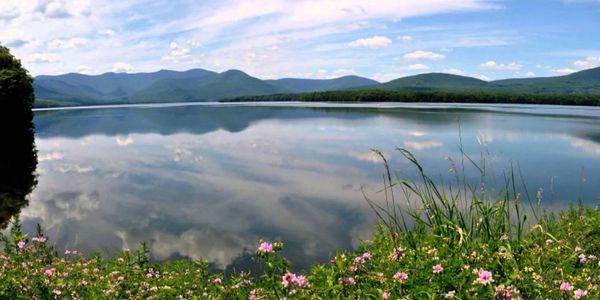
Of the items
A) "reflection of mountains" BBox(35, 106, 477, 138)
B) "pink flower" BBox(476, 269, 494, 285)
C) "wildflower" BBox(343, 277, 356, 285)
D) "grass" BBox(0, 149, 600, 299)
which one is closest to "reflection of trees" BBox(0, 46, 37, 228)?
"reflection of mountains" BBox(35, 106, 477, 138)

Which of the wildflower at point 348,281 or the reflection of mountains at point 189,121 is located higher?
the reflection of mountains at point 189,121

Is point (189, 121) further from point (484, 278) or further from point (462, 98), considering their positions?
point (462, 98)

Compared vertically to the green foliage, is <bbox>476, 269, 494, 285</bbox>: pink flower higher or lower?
lower

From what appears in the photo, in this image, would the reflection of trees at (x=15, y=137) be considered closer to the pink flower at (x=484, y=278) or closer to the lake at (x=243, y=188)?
the lake at (x=243, y=188)

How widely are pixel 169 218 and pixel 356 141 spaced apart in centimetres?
2356

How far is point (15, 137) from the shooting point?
140ft

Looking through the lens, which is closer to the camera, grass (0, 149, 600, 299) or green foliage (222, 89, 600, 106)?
grass (0, 149, 600, 299)

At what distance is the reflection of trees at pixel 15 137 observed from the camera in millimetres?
19011

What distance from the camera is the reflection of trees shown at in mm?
19011

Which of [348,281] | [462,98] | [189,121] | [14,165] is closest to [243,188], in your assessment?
[348,281]

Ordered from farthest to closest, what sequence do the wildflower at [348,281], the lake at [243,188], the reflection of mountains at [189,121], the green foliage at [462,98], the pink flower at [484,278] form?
1. the green foliage at [462,98]
2. the reflection of mountains at [189,121]
3. the lake at [243,188]
4. the wildflower at [348,281]
5. the pink flower at [484,278]

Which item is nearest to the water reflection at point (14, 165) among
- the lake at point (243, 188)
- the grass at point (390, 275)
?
the lake at point (243, 188)

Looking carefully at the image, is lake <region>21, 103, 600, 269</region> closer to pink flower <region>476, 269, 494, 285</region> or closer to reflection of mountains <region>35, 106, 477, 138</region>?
pink flower <region>476, 269, 494, 285</region>

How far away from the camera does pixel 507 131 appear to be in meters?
43.0
